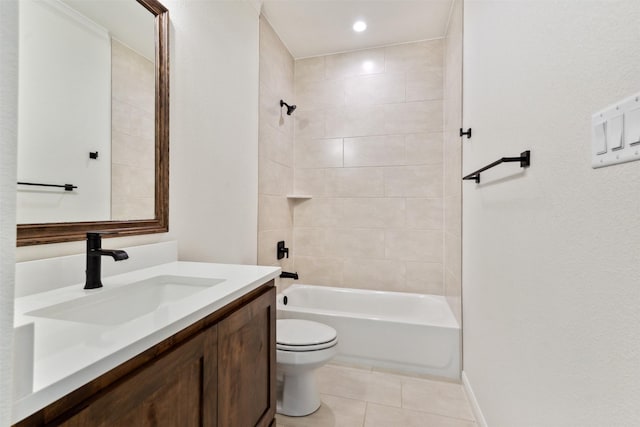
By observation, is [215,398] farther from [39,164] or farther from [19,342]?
[39,164]

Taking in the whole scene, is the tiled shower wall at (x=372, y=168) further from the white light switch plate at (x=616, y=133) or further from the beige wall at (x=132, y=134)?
the white light switch plate at (x=616, y=133)

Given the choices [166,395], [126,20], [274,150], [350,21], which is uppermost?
[350,21]

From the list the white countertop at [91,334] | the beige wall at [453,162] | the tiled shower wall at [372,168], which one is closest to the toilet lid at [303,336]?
the white countertop at [91,334]

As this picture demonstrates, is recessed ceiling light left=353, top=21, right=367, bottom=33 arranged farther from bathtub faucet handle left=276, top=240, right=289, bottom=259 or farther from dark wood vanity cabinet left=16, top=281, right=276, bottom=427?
dark wood vanity cabinet left=16, top=281, right=276, bottom=427

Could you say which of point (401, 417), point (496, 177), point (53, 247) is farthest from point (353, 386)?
point (53, 247)

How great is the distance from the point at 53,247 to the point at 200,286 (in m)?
0.47

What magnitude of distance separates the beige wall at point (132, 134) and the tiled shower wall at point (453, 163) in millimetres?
1826

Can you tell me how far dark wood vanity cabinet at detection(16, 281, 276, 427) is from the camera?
0.53 meters

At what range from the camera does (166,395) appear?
69cm

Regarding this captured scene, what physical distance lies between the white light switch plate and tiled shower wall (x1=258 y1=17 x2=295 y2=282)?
6.63 feet

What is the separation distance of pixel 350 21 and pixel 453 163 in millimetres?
1395

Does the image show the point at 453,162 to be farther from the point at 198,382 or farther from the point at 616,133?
the point at 198,382

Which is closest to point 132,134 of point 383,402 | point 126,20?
point 126,20

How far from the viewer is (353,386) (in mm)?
2004
